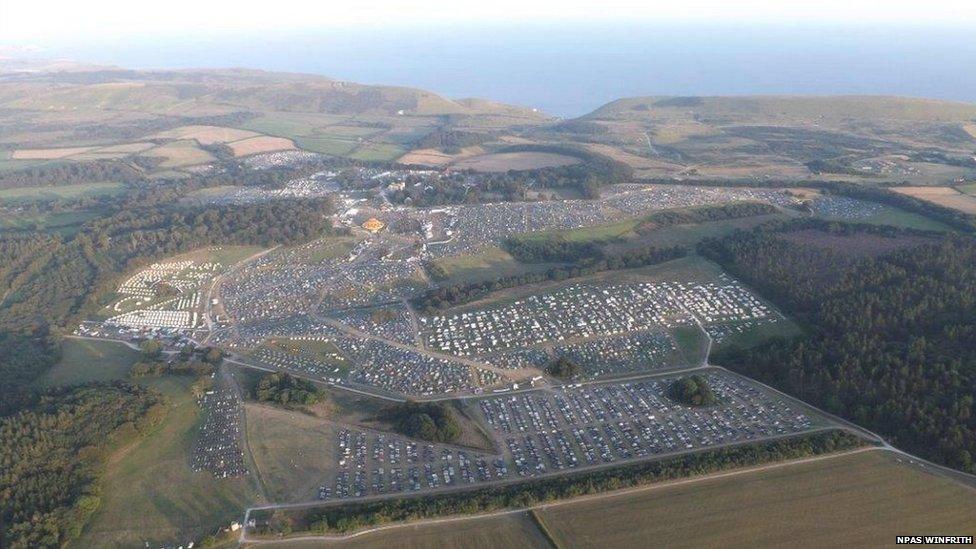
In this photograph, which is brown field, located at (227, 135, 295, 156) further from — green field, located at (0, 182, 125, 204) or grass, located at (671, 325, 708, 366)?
grass, located at (671, 325, 708, 366)

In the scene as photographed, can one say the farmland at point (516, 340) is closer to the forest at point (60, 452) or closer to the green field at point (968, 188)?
the green field at point (968, 188)

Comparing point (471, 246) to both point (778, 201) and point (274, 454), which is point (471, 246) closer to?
point (274, 454)

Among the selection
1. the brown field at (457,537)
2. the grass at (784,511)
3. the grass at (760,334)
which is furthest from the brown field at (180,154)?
the grass at (784,511)

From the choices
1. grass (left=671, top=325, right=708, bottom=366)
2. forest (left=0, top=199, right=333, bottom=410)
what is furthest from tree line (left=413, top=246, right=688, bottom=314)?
forest (left=0, top=199, right=333, bottom=410)

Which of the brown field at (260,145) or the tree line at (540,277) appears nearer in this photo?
the tree line at (540,277)

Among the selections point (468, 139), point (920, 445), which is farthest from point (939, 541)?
point (468, 139)

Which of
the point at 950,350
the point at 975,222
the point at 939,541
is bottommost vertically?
the point at 939,541

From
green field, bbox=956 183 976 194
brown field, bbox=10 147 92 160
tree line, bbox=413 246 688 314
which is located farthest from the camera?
brown field, bbox=10 147 92 160
